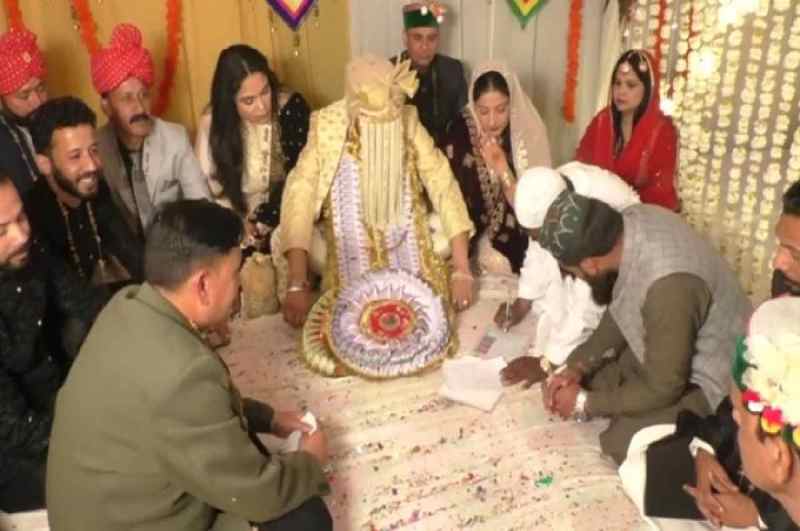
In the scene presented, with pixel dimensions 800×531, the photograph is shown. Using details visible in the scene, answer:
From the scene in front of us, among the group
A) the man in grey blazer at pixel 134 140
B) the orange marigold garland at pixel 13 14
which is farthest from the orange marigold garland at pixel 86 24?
the man in grey blazer at pixel 134 140

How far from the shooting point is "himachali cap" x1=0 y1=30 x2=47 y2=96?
313cm

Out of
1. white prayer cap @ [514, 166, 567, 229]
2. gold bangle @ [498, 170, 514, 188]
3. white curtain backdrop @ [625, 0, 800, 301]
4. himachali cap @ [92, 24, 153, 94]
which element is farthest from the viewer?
gold bangle @ [498, 170, 514, 188]

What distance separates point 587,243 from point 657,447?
590 millimetres

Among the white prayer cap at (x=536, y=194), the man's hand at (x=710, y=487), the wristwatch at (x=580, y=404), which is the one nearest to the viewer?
the man's hand at (x=710, y=487)

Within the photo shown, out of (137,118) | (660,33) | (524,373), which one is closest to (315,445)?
(524,373)

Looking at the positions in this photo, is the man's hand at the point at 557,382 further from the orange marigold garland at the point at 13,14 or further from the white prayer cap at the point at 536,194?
the orange marigold garland at the point at 13,14

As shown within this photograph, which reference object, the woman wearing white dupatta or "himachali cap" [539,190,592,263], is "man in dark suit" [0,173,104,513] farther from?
the woman wearing white dupatta

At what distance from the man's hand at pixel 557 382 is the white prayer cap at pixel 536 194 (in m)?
0.51

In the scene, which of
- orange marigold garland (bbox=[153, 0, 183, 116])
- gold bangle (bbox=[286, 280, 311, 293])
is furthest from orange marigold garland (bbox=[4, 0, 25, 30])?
gold bangle (bbox=[286, 280, 311, 293])

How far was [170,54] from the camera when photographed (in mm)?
3820

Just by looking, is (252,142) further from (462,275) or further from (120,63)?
(462,275)

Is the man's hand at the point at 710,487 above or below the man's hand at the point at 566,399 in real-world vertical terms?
above

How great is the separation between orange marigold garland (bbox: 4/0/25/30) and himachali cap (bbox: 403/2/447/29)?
179 centimetres

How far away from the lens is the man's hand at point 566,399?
8.30 feet
